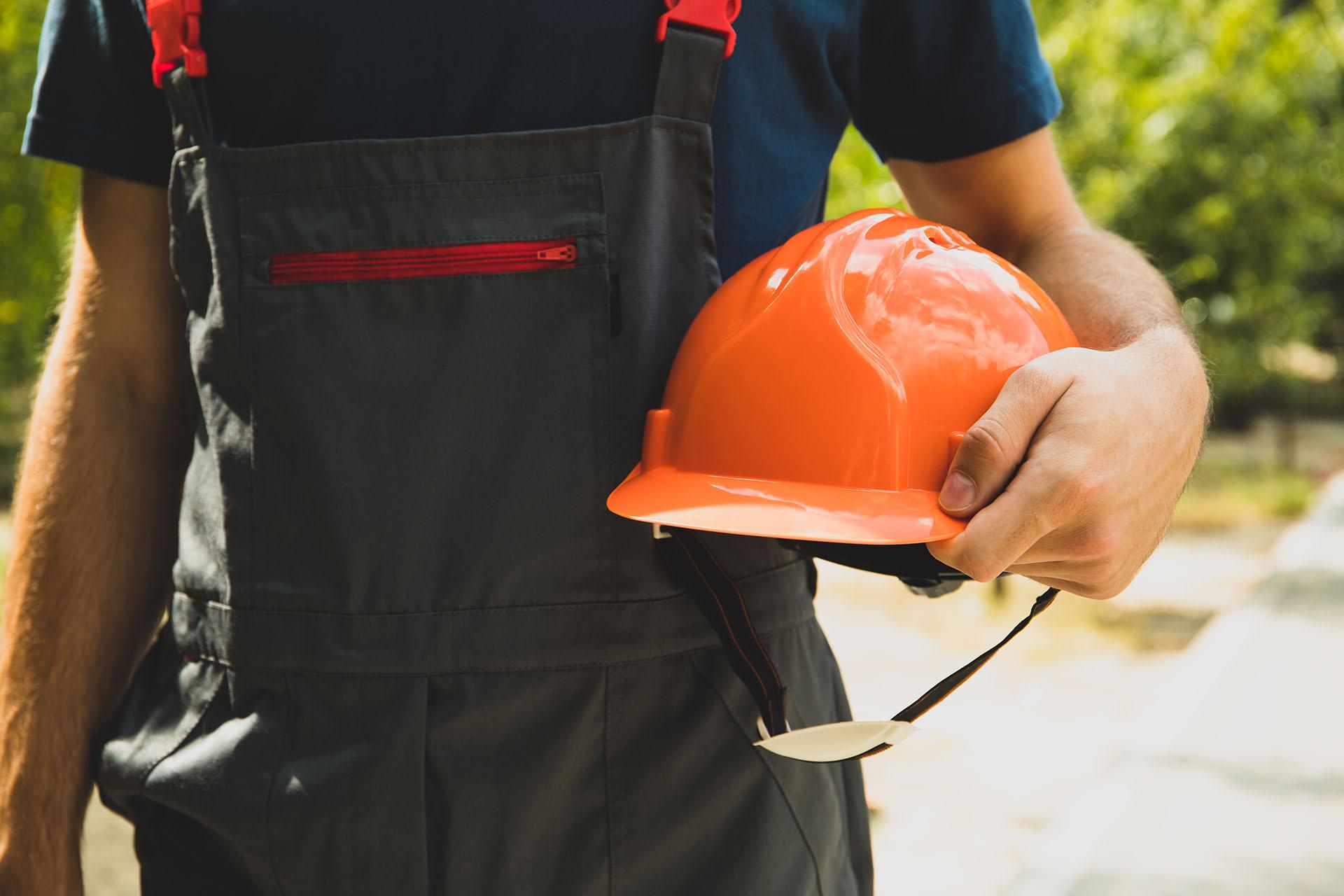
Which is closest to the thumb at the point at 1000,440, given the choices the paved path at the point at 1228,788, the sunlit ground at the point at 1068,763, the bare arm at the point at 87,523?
the bare arm at the point at 87,523

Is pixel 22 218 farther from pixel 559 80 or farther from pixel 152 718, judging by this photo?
pixel 559 80

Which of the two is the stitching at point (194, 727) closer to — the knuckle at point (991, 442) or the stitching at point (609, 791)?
the stitching at point (609, 791)

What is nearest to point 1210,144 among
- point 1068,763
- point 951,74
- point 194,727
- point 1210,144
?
point 1210,144

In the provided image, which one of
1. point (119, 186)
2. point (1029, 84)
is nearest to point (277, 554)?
point (119, 186)

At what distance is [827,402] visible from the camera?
1.26 metres

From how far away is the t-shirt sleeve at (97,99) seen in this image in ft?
4.87

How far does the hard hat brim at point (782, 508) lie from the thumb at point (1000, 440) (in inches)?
1.3

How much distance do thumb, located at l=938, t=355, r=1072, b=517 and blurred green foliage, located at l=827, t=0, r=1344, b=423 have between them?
310 inches

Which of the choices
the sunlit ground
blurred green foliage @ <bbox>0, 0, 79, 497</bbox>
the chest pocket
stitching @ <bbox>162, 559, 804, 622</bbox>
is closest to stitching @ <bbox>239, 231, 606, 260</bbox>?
the chest pocket

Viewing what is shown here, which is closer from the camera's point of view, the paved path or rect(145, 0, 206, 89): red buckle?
rect(145, 0, 206, 89): red buckle

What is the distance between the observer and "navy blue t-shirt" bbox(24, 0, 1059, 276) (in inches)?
52.3

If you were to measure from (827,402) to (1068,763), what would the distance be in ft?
16.1

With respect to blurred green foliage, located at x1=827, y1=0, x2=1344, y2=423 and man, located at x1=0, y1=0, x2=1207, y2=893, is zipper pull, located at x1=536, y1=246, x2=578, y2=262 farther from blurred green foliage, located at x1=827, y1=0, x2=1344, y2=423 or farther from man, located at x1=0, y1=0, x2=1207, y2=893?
blurred green foliage, located at x1=827, y1=0, x2=1344, y2=423

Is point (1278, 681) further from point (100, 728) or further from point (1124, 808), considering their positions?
point (100, 728)
